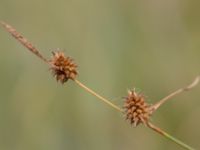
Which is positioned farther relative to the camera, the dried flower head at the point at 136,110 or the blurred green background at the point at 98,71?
the blurred green background at the point at 98,71

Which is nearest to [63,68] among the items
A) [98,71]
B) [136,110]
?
[136,110]

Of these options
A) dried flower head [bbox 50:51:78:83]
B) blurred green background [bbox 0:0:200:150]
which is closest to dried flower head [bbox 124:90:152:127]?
dried flower head [bbox 50:51:78:83]

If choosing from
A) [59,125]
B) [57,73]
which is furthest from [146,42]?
[57,73]

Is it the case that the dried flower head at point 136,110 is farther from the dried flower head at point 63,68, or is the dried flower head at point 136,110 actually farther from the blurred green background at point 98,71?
the blurred green background at point 98,71

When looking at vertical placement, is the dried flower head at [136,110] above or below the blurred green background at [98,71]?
below

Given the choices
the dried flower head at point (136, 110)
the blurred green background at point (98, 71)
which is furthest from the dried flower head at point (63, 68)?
the blurred green background at point (98, 71)

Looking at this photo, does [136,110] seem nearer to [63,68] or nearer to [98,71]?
[63,68]
